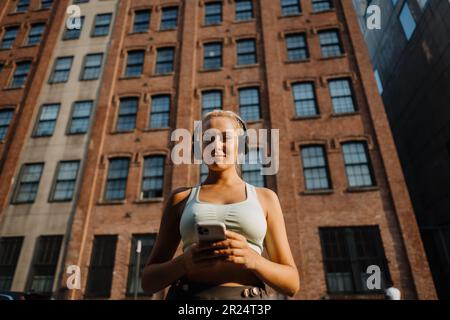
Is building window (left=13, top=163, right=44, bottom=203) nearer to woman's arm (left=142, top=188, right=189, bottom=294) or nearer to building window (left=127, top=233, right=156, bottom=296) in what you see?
building window (left=127, top=233, right=156, bottom=296)

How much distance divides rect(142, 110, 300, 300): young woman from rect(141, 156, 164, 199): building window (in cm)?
1260

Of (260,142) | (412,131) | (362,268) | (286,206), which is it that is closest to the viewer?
(362,268)

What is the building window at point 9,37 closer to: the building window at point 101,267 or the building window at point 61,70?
the building window at point 61,70

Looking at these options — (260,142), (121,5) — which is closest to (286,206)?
(260,142)

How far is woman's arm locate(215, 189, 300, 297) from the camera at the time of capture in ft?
4.53

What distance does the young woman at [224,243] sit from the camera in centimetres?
144

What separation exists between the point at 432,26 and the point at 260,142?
40.3ft

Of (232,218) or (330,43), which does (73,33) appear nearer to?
(330,43)

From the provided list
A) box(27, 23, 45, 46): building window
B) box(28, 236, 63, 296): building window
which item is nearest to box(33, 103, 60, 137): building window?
box(28, 236, 63, 296): building window

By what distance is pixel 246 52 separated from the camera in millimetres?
17312
